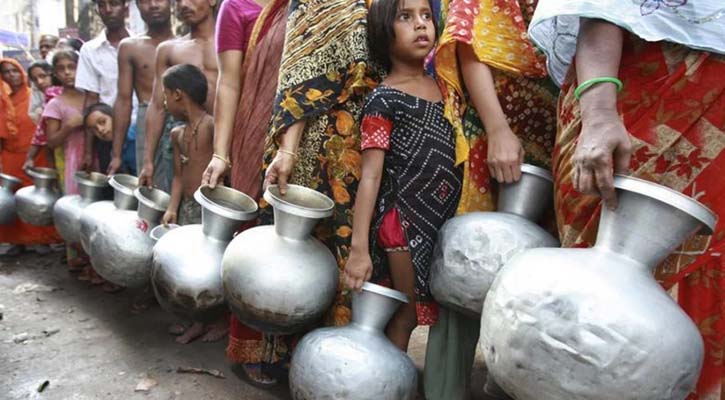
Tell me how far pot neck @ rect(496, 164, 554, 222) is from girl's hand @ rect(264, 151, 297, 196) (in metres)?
0.79

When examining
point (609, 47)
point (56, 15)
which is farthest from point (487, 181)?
point (56, 15)

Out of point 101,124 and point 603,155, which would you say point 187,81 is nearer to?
point 101,124

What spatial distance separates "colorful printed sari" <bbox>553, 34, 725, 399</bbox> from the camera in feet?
4.21

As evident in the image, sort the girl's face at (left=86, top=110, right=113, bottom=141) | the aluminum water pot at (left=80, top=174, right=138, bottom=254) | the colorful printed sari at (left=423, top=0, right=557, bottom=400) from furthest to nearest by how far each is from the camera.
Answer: the girl's face at (left=86, top=110, right=113, bottom=141), the aluminum water pot at (left=80, top=174, right=138, bottom=254), the colorful printed sari at (left=423, top=0, right=557, bottom=400)

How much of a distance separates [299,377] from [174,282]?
76cm

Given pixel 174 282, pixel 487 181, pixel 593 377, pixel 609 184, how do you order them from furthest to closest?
pixel 174 282 < pixel 487 181 < pixel 609 184 < pixel 593 377

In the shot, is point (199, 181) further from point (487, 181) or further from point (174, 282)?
point (487, 181)

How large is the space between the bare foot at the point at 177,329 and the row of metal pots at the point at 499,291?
46 cm

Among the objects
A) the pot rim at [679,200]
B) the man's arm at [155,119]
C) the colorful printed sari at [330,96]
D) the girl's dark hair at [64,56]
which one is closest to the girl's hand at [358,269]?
the colorful printed sari at [330,96]

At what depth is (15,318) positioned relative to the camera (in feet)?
12.4

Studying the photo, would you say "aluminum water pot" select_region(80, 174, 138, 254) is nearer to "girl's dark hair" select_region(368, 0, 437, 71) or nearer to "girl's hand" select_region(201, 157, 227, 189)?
"girl's hand" select_region(201, 157, 227, 189)

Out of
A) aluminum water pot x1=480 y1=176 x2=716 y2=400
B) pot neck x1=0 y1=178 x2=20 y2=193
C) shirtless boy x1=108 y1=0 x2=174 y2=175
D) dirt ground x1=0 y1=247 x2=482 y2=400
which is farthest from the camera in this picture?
pot neck x1=0 y1=178 x2=20 y2=193

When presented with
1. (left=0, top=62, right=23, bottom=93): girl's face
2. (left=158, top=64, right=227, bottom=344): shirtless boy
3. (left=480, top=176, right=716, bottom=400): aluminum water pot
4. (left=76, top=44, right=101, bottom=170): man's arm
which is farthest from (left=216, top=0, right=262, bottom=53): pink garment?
(left=0, top=62, right=23, bottom=93): girl's face

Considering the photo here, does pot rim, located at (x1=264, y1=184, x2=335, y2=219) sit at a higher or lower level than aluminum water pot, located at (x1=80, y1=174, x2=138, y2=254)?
higher
